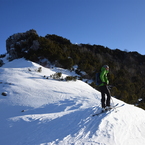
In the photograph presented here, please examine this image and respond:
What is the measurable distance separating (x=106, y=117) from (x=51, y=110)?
2.52m

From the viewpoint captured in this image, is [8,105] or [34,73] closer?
[8,105]

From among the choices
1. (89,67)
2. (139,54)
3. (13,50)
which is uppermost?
(139,54)

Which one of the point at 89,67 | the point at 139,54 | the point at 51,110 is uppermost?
the point at 139,54

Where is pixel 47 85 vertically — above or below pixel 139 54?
below

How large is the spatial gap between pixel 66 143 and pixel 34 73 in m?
8.48

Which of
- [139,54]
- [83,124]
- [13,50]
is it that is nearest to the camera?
[83,124]

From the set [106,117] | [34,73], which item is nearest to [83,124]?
[106,117]

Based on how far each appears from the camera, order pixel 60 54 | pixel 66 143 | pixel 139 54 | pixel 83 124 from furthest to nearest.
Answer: pixel 139 54, pixel 60 54, pixel 83 124, pixel 66 143

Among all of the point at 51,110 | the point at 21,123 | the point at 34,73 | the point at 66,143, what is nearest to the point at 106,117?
the point at 66,143

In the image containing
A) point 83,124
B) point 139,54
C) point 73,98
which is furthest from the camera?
point 139,54

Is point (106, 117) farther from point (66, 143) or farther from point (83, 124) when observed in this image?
point (66, 143)

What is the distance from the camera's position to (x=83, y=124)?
416 centimetres

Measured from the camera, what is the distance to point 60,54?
54.2ft

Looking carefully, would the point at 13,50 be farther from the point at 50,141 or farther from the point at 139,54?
the point at 139,54
